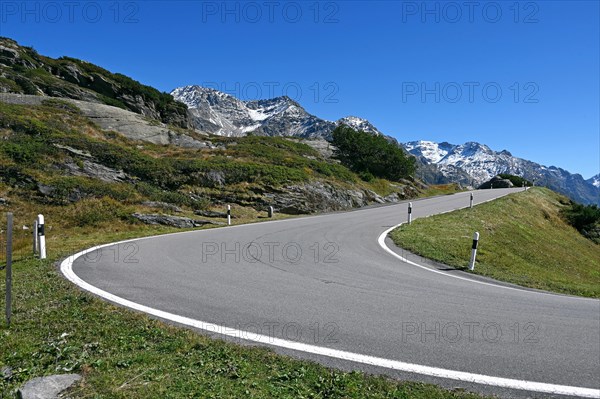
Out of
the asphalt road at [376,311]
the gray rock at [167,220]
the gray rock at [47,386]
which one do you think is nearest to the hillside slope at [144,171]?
the gray rock at [167,220]

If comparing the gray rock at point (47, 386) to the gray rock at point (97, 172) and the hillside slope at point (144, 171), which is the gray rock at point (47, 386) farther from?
the gray rock at point (97, 172)

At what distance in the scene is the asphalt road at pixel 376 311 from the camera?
404 cm

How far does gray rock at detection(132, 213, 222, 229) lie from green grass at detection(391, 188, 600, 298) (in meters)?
10.5

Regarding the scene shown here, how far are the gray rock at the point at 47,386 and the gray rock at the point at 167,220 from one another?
50.6ft

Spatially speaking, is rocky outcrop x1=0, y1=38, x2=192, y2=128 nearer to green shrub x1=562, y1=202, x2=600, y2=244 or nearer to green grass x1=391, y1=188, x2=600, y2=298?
green grass x1=391, y1=188, x2=600, y2=298

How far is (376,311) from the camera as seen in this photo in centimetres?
570

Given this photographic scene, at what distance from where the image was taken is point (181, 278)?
25.0ft

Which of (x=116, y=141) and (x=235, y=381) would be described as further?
(x=116, y=141)

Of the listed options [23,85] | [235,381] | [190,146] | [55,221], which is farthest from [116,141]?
[235,381]

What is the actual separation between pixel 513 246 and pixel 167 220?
666 inches

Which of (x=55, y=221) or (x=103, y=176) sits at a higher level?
(x=103, y=176)

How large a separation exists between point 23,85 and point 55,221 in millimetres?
40395

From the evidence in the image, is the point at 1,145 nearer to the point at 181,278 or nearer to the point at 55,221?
the point at 55,221

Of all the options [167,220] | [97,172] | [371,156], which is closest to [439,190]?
[371,156]
